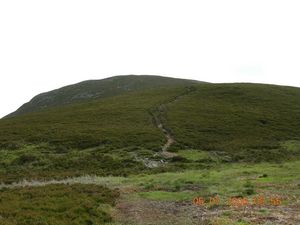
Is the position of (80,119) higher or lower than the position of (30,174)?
higher

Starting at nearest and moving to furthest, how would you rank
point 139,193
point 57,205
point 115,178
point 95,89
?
point 57,205, point 139,193, point 115,178, point 95,89

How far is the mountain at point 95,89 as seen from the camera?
153 metres

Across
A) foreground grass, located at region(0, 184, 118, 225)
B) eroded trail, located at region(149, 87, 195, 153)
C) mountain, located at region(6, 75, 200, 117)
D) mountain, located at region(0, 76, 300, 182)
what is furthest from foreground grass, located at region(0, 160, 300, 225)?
mountain, located at region(6, 75, 200, 117)

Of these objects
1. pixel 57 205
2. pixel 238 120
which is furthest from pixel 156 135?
pixel 57 205

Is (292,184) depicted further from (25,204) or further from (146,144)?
(146,144)

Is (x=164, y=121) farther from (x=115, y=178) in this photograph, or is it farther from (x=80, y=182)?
(x=80, y=182)

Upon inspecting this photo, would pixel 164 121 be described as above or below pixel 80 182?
above

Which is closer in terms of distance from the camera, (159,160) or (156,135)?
(159,160)

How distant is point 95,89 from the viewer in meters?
159

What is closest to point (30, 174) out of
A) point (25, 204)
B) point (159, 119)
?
point (25, 204)

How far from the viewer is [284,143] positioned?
2344 inches

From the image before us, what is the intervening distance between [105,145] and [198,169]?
15.5 metres
